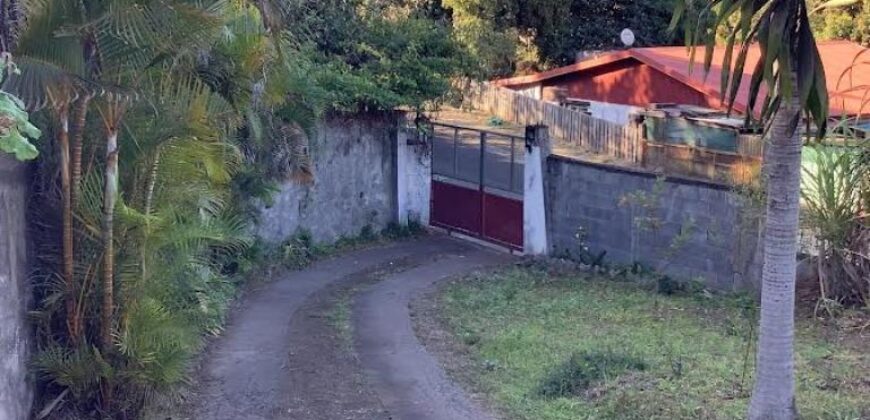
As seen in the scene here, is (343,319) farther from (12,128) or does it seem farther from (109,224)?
(12,128)

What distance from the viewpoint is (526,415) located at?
8.89 meters

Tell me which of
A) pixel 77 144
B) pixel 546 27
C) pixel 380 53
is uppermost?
pixel 546 27

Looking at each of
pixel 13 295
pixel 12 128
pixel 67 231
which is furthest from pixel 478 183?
pixel 12 128

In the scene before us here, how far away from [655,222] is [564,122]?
14534 mm

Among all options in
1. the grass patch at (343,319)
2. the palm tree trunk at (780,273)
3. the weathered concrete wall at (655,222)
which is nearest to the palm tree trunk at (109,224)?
the grass patch at (343,319)

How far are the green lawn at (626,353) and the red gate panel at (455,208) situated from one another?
3.40 metres

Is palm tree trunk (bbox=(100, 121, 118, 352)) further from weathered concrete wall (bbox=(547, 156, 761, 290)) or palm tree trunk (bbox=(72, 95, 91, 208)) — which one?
weathered concrete wall (bbox=(547, 156, 761, 290))

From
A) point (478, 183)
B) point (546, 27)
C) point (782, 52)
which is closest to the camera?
point (782, 52)

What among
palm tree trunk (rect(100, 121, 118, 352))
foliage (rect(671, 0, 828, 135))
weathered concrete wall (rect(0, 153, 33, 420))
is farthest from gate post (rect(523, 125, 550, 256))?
weathered concrete wall (rect(0, 153, 33, 420))

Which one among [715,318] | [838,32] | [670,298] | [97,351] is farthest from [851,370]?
[838,32]

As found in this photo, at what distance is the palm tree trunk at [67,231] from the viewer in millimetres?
7504

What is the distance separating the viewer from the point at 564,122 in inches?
1109

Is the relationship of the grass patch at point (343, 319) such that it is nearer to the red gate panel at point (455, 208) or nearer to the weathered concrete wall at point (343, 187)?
the weathered concrete wall at point (343, 187)

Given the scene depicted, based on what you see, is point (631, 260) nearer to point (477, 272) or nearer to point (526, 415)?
point (477, 272)
